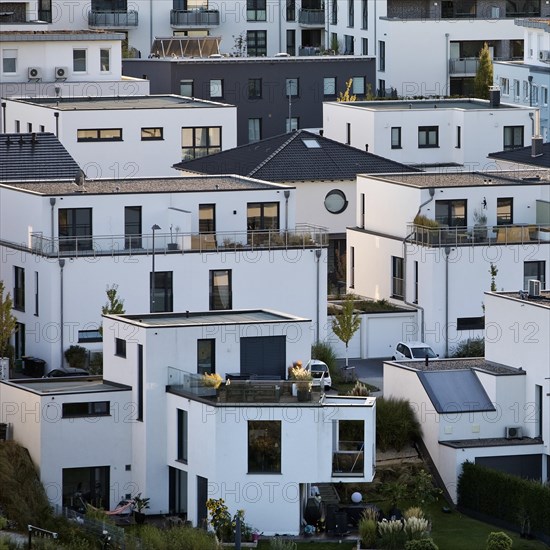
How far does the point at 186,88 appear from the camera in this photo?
359 ft

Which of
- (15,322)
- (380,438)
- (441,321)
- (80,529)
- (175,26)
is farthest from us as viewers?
(175,26)

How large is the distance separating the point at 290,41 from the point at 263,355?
78.4 m

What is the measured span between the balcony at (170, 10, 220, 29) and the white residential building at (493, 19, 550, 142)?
1907 centimetres

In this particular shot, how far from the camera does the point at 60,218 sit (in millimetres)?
68438

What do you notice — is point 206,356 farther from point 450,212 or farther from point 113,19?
point 113,19

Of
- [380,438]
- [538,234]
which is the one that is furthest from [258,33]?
[380,438]

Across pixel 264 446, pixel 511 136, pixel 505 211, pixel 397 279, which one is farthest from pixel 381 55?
pixel 264 446

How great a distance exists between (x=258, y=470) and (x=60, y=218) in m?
16.8

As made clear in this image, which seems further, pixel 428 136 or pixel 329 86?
pixel 329 86

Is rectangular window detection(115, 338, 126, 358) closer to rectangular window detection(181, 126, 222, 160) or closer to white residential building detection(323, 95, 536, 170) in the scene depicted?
rectangular window detection(181, 126, 222, 160)

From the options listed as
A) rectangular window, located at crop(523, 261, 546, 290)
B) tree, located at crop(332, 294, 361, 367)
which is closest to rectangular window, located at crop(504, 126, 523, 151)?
rectangular window, located at crop(523, 261, 546, 290)

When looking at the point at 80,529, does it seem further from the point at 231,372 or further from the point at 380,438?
the point at 380,438

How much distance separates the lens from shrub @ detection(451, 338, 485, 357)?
7012cm

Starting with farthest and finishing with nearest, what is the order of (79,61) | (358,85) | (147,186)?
(358,85) < (79,61) < (147,186)
